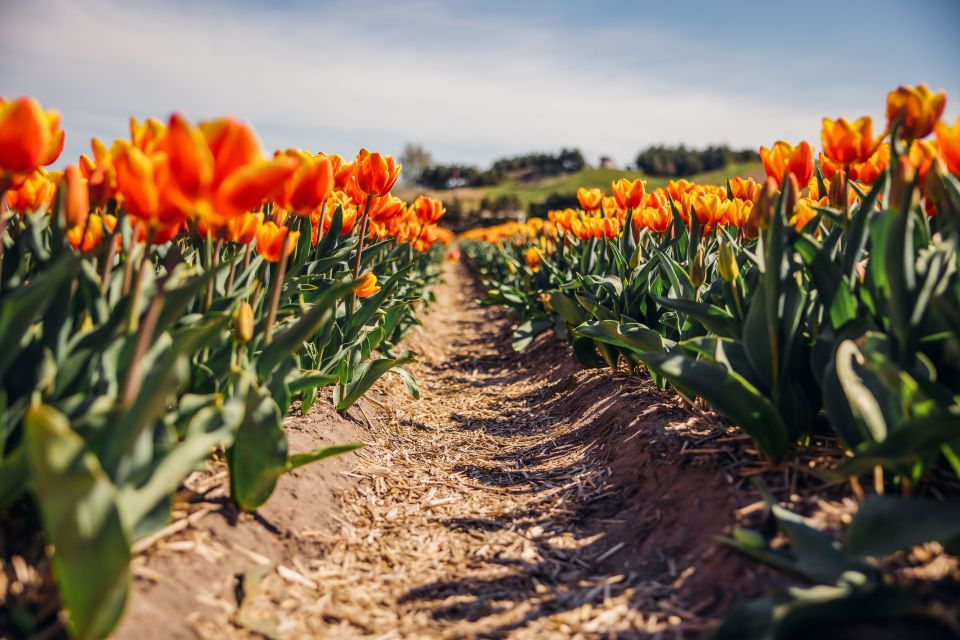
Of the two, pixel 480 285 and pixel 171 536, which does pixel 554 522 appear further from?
pixel 480 285

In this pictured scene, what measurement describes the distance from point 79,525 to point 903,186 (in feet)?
7.63

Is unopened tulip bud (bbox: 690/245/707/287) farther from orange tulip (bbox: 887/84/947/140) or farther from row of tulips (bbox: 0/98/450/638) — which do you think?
row of tulips (bbox: 0/98/450/638)

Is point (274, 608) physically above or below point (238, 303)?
below

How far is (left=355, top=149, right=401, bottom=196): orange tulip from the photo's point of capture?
10.9ft

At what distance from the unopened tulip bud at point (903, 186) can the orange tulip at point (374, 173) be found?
224 cm

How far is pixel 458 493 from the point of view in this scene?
3.14 meters

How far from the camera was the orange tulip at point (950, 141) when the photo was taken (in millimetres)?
1963

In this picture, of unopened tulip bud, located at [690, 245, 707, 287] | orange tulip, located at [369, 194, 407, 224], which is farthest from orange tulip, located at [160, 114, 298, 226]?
orange tulip, located at [369, 194, 407, 224]

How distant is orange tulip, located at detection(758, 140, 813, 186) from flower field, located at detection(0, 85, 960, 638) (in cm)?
1

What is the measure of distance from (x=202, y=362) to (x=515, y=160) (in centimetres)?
8717

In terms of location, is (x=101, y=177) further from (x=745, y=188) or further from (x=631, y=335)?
(x=745, y=188)

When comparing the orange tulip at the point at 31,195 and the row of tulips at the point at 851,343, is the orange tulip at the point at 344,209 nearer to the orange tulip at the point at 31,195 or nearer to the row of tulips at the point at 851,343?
the orange tulip at the point at 31,195

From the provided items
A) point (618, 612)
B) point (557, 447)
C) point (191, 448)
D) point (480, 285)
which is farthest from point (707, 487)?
point (480, 285)

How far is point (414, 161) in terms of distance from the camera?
8956 centimetres
